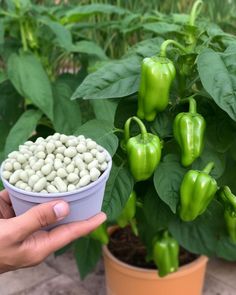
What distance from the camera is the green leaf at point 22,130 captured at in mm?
1054

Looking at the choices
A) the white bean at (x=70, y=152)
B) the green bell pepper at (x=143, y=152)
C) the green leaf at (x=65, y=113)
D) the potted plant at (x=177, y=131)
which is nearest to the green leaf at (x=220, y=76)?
the potted plant at (x=177, y=131)

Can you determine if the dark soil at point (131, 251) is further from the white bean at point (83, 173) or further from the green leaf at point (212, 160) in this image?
the white bean at point (83, 173)

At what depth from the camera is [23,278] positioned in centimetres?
161

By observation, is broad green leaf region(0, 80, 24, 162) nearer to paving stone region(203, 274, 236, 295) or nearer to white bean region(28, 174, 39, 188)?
white bean region(28, 174, 39, 188)

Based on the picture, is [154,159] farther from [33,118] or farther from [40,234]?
[33,118]


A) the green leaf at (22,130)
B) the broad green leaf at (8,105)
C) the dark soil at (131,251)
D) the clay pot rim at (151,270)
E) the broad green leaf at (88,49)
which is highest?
the broad green leaf at (88,49)

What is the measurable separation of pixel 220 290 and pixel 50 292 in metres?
0.55

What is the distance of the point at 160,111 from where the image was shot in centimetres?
88

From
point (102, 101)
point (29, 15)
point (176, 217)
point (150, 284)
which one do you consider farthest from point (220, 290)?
point (29, 15)

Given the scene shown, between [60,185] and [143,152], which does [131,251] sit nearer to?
[143,152]

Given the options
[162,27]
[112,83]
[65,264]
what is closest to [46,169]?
[112,83]

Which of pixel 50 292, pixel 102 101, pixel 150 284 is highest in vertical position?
pixel 102 101

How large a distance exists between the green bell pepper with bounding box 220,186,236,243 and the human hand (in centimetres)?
26

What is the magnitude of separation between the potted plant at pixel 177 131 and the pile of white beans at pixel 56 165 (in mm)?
88
